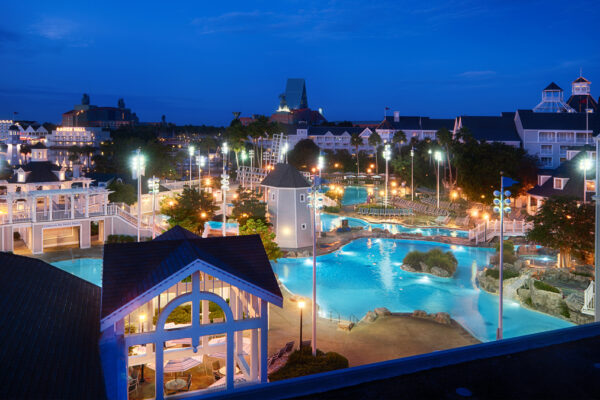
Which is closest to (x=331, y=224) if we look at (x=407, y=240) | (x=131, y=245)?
(x=407, y=240)

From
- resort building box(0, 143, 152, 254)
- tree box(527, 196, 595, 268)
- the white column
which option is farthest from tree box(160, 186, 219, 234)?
tree box(527, 196, 595, 268)

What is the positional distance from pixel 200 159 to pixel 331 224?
15286 millimetres

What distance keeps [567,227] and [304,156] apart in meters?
68.0

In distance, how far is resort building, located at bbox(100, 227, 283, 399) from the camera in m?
11.3

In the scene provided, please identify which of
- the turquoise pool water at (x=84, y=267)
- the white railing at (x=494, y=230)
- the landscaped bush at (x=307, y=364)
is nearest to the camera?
the landscaped bush at (x=307, y=364)

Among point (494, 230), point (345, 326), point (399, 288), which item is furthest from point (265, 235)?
point (494, 230)

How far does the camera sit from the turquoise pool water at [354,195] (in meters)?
66.5

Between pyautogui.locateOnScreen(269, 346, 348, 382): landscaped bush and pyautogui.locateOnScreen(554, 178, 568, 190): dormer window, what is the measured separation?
38794 millimetres

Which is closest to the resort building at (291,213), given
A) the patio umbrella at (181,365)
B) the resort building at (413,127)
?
the patio umbrella at (181,365)

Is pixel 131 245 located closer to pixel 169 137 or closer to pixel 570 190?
pixel 570 190

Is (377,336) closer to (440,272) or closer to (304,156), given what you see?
(440,272)

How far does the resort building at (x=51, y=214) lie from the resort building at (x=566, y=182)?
37.4 m

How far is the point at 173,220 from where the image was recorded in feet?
111

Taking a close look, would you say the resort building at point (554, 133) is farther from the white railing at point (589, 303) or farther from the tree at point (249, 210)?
the white railing at point (589, 303)
